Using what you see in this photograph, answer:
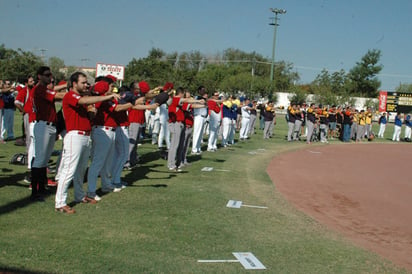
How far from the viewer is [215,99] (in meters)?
17.0

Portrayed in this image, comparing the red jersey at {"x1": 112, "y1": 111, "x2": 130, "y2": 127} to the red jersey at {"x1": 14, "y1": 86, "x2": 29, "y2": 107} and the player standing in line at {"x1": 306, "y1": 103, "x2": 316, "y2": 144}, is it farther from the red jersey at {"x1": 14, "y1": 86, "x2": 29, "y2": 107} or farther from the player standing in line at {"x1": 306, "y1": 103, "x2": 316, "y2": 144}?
the player standing in line at {"x1": 306, "y1": 103, "x2": 316, "y2": 144}

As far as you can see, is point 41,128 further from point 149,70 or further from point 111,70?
point 149,70

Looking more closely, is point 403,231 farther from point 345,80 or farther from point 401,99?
point 345,80

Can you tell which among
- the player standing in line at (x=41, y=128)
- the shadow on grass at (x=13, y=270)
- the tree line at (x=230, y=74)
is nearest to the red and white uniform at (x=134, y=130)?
the player standing in line at (x=41, y=128)

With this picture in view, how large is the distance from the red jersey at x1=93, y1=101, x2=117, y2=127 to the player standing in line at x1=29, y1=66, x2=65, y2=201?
79 centimetres

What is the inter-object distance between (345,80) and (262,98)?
26717 mm

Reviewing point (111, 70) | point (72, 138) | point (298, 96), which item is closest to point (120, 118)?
point (72, 138)

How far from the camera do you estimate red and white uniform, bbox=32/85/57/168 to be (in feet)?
24.9

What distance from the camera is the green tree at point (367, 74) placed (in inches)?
3654

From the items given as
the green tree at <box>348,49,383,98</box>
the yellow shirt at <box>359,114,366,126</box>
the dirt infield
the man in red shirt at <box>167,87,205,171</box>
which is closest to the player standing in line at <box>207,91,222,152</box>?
the dirt infield

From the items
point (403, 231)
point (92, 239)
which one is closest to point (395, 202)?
point (403, 231)

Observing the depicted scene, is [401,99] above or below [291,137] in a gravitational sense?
above

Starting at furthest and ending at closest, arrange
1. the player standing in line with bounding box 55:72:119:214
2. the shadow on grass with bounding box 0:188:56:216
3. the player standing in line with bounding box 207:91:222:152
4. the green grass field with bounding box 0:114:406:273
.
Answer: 1. the player standing in line with bounding box 207:91:222:152
2. the player standing in line with bounding box 55:72:119:214
3. the shadow on grass with bounding box 0:188:56:216
4. the green grass field with bounding box 0:114:406:273

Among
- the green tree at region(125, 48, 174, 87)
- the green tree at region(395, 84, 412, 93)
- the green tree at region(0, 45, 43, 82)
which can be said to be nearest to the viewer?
the green tree at region(0, 45, 43, 82)
